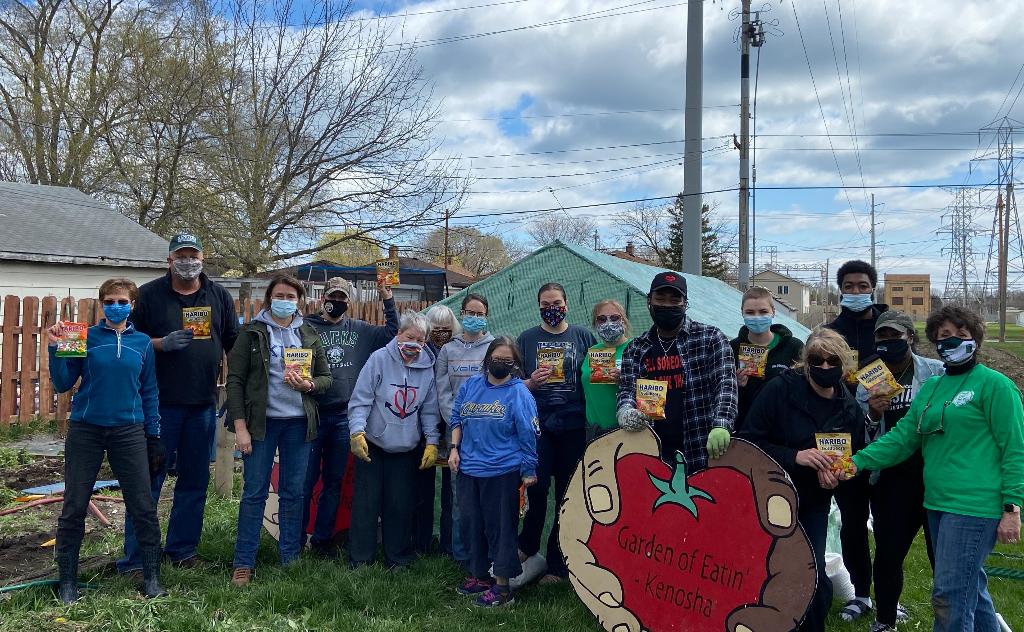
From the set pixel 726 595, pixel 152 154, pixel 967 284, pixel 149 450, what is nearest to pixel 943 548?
pixel 726 595

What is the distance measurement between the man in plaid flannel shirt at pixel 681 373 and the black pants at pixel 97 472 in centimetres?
286

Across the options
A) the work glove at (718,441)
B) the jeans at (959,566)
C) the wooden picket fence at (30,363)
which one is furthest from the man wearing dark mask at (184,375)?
the wooden picket fence at (30,363)

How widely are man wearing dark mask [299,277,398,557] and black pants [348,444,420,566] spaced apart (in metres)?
0.27

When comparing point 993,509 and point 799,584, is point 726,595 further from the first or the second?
point 993,509

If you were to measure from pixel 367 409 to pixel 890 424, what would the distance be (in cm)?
324

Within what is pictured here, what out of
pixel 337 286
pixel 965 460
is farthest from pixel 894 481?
pixel 337 286

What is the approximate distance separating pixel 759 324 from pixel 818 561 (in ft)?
4.71

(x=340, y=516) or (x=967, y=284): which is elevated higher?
(x=967, y=284)

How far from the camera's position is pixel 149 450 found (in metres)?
4.45

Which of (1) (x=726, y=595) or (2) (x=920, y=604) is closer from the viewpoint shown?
(1) (x=726, y=595)

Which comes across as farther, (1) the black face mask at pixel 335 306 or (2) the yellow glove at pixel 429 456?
(1) the black face mask at pixel 335 306

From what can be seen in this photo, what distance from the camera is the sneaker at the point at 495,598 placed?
4.50 meters

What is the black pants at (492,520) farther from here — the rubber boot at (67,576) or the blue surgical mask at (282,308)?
the rubber boot at (67,576)

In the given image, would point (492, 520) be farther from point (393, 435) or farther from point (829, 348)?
point (829, 348)
